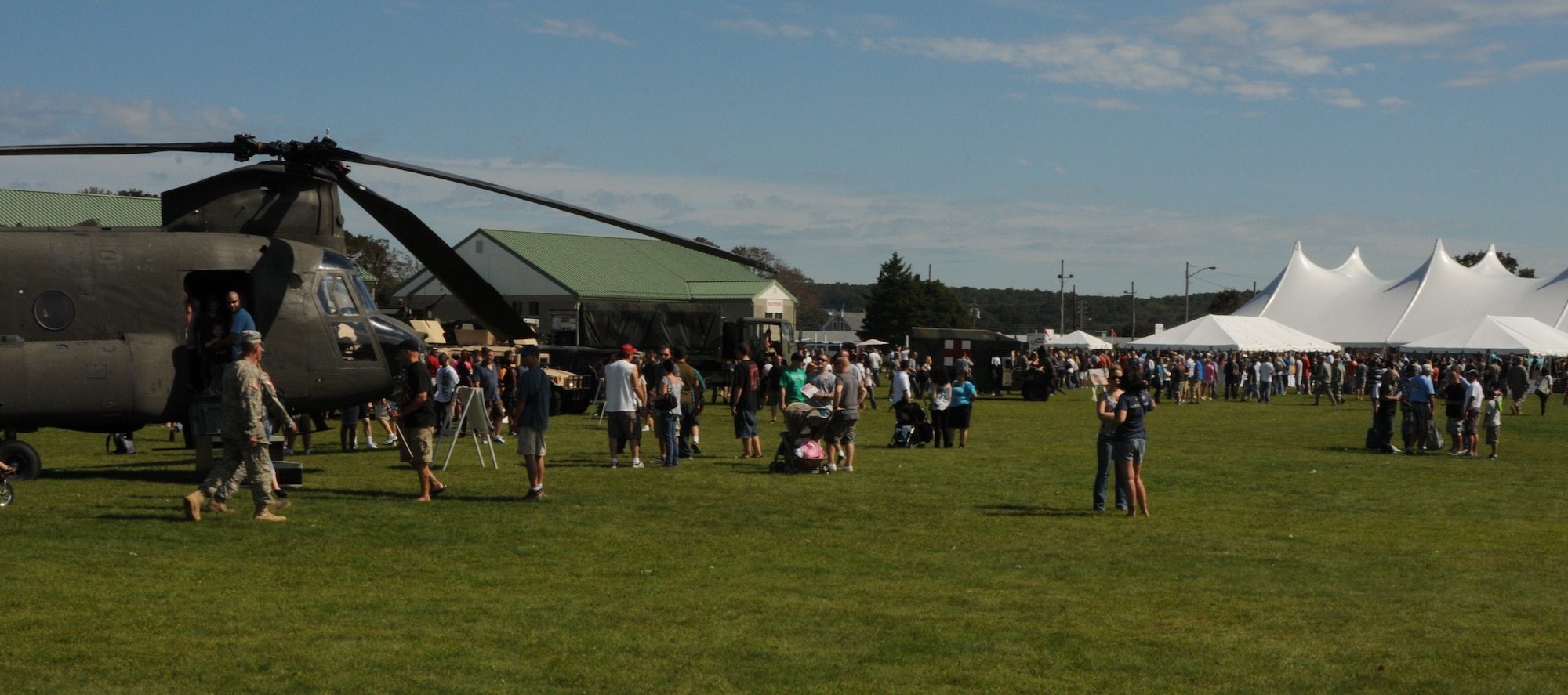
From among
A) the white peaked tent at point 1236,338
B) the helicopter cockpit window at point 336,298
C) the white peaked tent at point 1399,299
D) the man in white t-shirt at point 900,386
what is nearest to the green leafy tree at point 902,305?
the white peaked tent at point 1399,299

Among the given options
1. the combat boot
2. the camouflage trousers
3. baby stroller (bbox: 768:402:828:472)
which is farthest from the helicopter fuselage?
baby stroller (bbox: 768:402:828:472)

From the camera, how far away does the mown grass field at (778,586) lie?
686 centimetres

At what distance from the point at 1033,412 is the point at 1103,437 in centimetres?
2181

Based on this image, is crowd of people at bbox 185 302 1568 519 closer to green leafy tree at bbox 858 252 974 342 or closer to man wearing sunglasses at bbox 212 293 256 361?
man wearing sunglasses at bbox 212 293 256 361

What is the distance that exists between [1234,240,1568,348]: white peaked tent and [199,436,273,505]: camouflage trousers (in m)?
60.9

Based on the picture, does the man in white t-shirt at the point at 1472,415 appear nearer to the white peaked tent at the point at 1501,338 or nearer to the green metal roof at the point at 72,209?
the white peaked tent at the point at 1501,338

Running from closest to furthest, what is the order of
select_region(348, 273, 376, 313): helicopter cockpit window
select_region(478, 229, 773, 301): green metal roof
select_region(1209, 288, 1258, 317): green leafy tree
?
select_region(348, 273, 376, 313): helicopter cockpit window
select_region(478, 229, 773, 301): green metal roof
select_region(1209, 288, 1258, 317): green leafy tree

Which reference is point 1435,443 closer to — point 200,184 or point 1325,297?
point 200,184

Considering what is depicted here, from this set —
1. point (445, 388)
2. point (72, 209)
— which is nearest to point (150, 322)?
point (445, 388)

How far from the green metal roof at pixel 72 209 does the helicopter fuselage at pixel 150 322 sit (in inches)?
1460

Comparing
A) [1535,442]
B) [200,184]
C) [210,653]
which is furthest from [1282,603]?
[1535,442]

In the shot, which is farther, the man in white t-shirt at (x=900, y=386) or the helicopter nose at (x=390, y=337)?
the man in white t-shirt at (x=900, y=386)

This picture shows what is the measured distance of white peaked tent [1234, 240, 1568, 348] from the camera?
6381 centimetres

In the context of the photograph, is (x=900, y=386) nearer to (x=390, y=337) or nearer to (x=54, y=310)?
(x=390, y=337)
